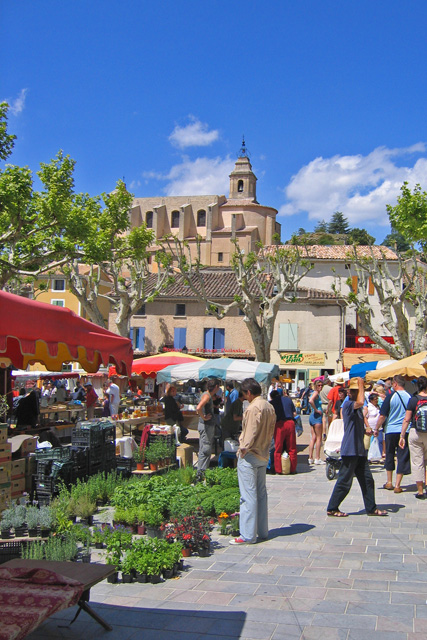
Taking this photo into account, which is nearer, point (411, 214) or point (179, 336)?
point (411, 214)

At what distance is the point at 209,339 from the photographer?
4228cm

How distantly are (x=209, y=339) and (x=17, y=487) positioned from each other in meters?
34.2

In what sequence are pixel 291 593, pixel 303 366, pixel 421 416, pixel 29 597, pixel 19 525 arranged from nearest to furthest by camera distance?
pixel 29 597 → pixel 291 593 → pixel 19 525 → pixel 421 416 → pixel 303 366

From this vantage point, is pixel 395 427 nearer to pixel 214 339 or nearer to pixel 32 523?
pixel 32 523

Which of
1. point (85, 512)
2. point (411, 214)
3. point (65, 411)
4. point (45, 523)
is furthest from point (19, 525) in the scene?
point (411, 214)

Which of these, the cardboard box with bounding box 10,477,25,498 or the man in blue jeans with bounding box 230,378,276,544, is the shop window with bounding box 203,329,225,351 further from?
the man in blue jeans with bounding box 230,378,276,544

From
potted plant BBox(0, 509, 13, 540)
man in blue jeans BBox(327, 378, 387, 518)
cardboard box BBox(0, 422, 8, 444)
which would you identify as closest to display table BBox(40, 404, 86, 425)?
cardboard box BBox(0, 422, 8, 444)

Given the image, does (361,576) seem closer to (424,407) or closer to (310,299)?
(424,407)

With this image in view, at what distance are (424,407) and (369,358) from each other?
26.7 m

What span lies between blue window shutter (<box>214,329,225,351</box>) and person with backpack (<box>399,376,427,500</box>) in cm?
3264

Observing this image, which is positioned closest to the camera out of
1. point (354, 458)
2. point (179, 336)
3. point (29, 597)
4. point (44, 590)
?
point (29, 597)

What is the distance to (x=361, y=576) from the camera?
19.0ft

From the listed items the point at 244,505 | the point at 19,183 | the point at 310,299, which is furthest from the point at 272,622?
the point at 310,299

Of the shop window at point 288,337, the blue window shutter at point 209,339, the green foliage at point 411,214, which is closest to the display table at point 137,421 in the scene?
the green foliage at point 411,214
